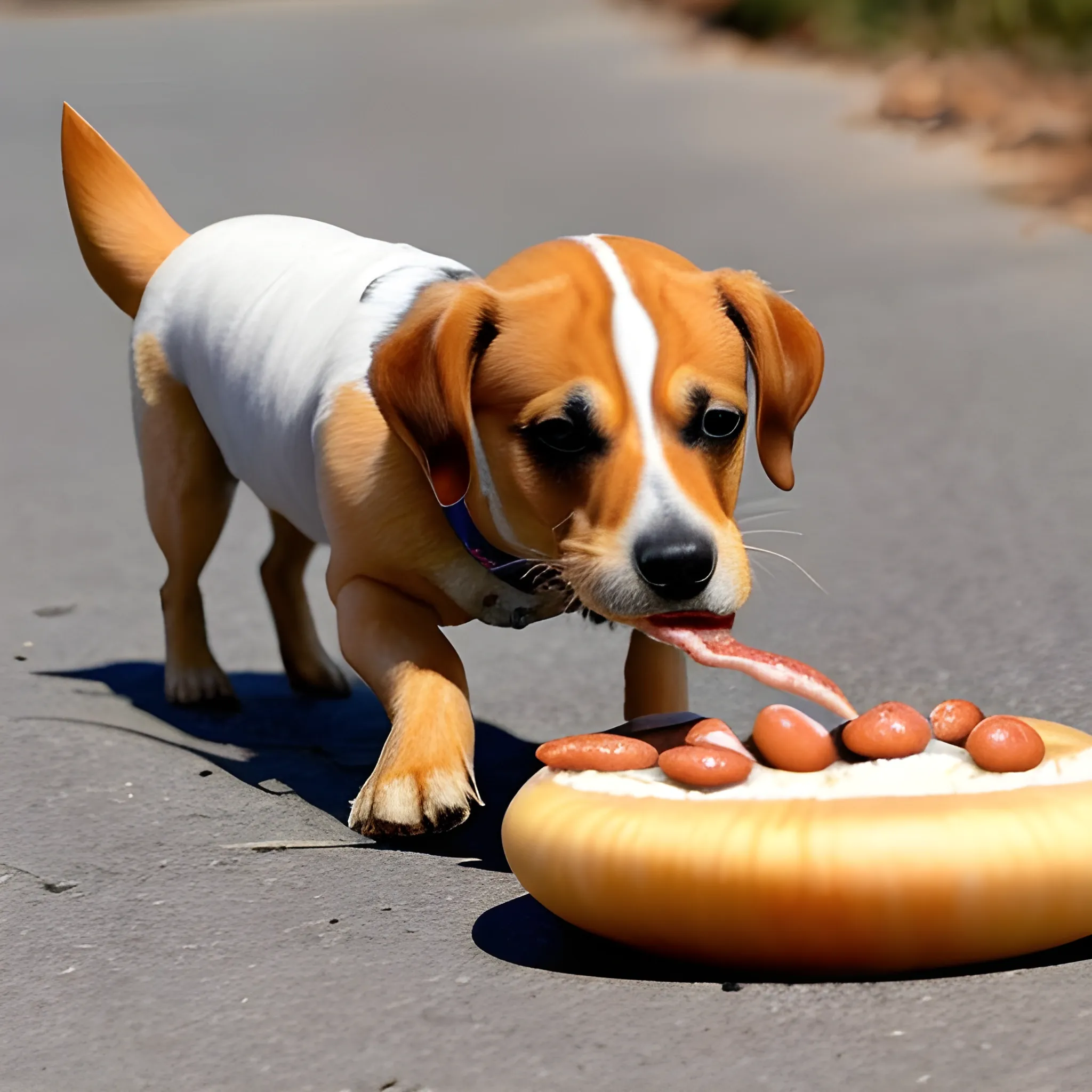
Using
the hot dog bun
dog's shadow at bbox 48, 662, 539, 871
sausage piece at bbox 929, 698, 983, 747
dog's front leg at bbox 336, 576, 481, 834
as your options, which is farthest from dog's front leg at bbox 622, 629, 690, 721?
the hot dog bun

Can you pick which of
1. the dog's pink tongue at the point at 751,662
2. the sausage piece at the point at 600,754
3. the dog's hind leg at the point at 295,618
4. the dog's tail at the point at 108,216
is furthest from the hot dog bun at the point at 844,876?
the dog's tail at the point at 108,216

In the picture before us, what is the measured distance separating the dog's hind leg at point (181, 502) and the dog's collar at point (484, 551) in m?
1.16

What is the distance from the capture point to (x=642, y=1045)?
2.18 meters

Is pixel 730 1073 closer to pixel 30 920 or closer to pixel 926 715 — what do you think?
pixel 30 920

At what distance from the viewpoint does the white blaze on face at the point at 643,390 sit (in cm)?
266

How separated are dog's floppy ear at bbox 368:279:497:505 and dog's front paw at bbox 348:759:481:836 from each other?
46 cm

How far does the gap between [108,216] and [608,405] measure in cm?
211

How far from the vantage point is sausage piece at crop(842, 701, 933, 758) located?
2.48m

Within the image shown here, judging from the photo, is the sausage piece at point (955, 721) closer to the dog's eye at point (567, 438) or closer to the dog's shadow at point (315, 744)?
the dog's eye at point (567, 438)

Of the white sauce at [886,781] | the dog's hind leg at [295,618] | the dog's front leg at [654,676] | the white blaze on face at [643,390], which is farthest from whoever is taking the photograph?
the dog's hind leg at [295,618]

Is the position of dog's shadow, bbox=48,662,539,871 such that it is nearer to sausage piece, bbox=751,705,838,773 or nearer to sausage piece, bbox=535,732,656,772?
sausage piece, bbox=535,732,656,772

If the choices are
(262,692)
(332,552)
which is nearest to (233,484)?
(262,692)

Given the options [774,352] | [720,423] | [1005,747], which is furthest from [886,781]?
[774,352]

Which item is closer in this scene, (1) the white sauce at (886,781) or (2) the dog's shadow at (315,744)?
(1) the white sauce at (886,781)
